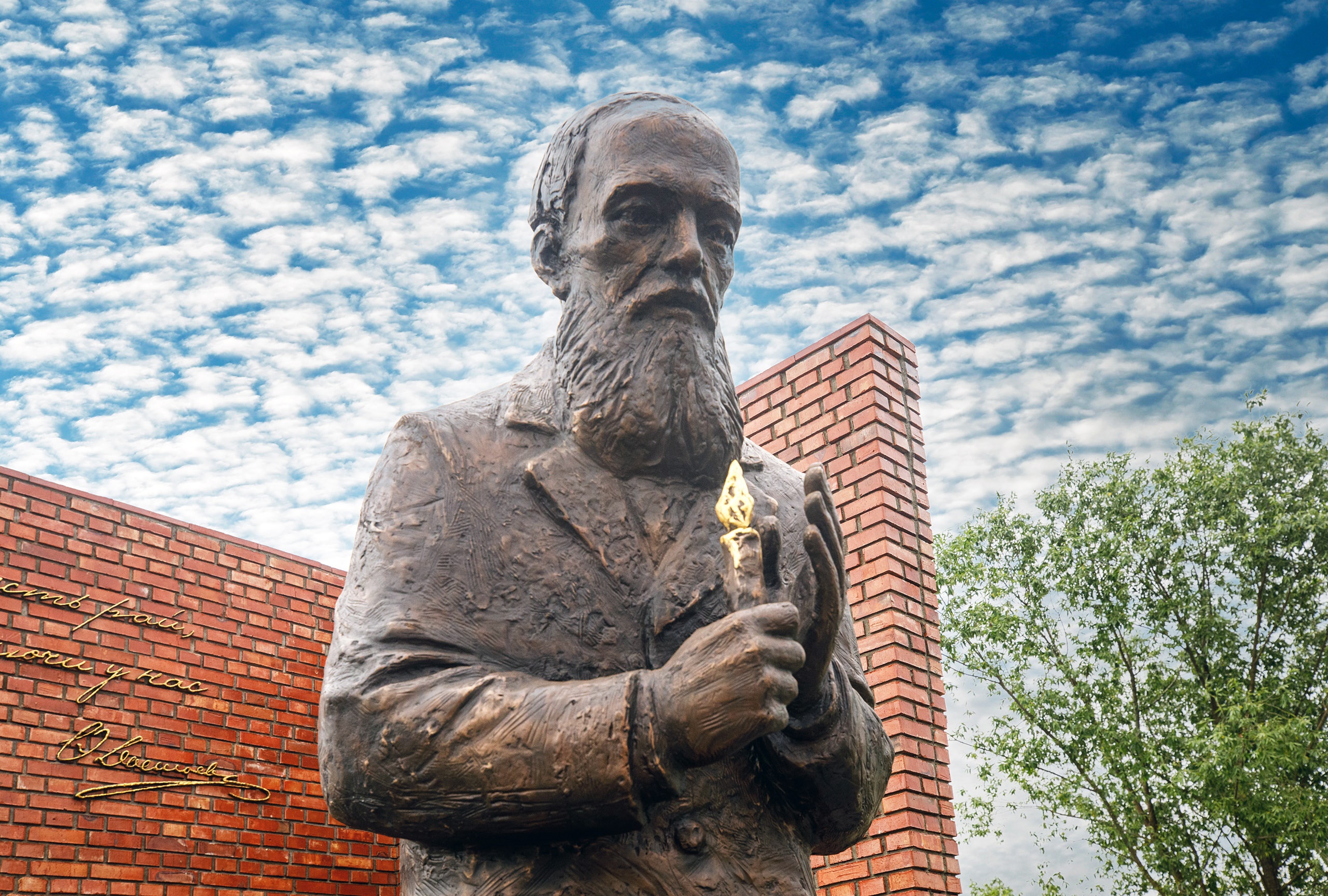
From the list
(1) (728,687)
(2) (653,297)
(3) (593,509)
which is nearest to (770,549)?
(1) (728,687)

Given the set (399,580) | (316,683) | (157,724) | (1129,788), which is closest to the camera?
(399,580)

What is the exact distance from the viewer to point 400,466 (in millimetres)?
2246

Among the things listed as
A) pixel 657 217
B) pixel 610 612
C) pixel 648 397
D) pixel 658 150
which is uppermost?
pixel 658 150

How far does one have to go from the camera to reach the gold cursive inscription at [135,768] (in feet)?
24.7

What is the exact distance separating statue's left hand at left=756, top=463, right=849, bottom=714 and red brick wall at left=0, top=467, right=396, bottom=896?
21.9 feet

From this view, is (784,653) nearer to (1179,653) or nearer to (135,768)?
(135,768)

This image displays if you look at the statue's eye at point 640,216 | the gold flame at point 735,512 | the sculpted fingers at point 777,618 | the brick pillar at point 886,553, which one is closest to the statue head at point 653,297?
the statue's eye at point 640,216

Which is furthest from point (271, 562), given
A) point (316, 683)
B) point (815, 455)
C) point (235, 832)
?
point (815, 455)

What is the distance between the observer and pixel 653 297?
7.36 feet

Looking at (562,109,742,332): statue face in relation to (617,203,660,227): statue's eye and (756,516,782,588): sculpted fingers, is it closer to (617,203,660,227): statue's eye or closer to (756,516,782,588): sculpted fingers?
(617,203,660,227): statue's eye

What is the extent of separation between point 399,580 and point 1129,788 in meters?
15.6

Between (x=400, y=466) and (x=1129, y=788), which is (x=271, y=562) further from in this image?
(x=1129, y=788)

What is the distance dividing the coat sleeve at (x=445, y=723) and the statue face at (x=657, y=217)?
55cm

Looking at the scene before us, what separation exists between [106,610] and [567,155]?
22.2ft
